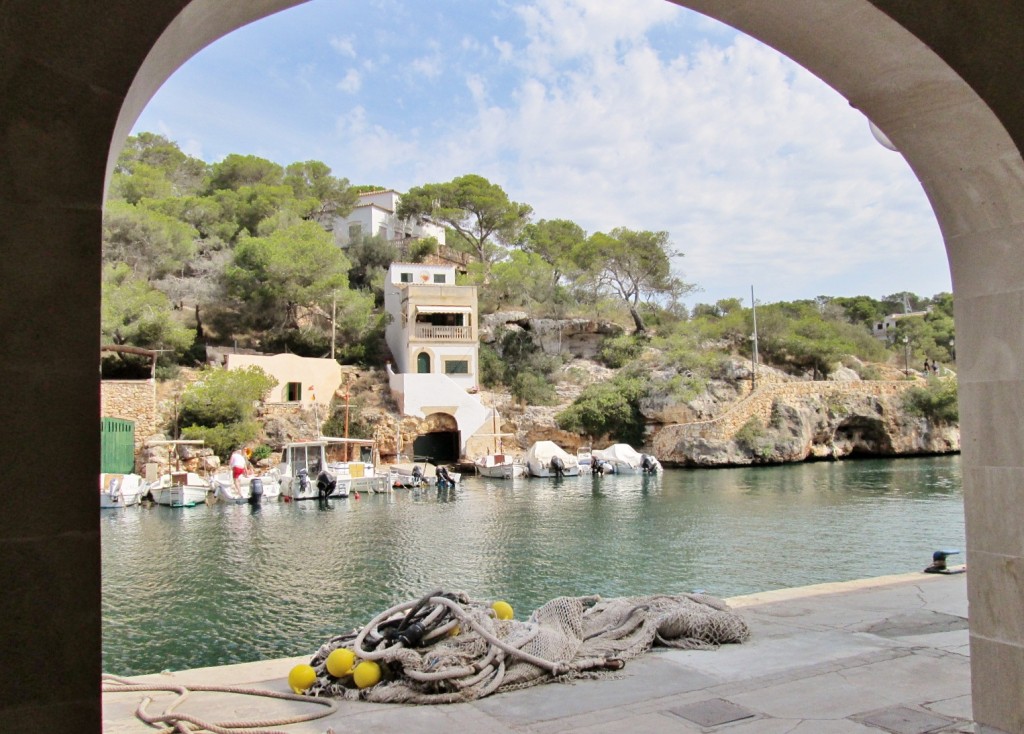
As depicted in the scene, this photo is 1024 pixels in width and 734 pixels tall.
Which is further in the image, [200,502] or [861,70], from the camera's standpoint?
[200,502]

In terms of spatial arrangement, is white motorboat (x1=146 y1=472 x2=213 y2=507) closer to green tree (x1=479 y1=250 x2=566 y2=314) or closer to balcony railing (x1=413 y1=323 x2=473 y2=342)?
balcony railing (x1=413 y1=323 x2=473 y2=342)

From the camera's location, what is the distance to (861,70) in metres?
2.58

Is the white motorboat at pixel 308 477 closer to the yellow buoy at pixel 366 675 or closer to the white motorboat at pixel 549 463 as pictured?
the white motorboat at pixel 549 463

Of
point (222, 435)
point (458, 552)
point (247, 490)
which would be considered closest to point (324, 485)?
point (247, 490)

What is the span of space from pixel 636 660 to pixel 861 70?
3485 mm

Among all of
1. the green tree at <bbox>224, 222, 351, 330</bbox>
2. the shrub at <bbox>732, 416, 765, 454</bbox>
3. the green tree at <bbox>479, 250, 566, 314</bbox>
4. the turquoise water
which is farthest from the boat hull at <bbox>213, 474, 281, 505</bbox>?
the green tree at <bbox>479, 250, 566, 314</bbox>

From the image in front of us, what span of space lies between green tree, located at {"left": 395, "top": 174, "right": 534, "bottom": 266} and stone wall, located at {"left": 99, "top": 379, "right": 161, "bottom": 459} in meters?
24.8

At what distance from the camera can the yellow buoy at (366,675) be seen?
443 cm

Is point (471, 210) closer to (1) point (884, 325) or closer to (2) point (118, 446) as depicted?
(2) point (118, 446)

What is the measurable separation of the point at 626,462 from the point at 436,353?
10.2 m

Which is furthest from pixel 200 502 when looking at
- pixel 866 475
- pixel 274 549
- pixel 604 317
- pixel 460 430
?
pixel 604 317

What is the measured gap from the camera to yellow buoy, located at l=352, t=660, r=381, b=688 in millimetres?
4430

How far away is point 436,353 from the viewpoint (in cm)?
3609

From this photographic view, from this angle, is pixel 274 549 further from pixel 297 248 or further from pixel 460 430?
pixel 297 248
